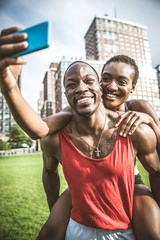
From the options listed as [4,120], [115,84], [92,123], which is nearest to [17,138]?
[4,120]

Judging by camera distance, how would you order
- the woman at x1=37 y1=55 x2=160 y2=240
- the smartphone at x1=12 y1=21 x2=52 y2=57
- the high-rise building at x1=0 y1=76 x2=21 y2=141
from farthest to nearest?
1. the high-rise building at x1=0 y1=76 x2=21 y2=141
2. the woman at x1=37 y1=55 x2=160 y2=240
3. the smartphone at x1=12 y1=21 x2=52 y2=57

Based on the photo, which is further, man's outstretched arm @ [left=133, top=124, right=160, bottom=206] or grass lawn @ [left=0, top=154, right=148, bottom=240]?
grass lawn @ [left=0, top=154, right=148, bottom=240]

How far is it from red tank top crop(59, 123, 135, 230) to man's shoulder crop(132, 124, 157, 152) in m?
0.07

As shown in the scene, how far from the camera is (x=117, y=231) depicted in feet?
6.27

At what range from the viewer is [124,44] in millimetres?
86938

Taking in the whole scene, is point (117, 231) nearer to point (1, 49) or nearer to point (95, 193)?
point (95, 193)

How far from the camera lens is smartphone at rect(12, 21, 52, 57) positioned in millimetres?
989

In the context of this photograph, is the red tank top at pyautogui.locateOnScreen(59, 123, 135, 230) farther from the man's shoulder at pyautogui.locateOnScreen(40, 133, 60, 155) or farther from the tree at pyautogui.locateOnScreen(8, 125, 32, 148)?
the tree at pyautogui.locateOnScreen(8, 125, 32, 148)

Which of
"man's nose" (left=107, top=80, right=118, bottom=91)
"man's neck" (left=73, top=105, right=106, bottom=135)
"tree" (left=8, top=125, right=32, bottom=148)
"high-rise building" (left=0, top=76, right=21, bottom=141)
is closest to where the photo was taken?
"man's neck" (left=73, top=105, right=106, bottom=135)

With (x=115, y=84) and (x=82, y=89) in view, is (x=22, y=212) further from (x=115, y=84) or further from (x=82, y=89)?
(x=82, y=89)

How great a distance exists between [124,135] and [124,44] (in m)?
95.6

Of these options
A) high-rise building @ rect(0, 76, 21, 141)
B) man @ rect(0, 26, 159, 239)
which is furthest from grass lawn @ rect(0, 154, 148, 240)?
high-rise building @ rect(0, 76, 21, 141)

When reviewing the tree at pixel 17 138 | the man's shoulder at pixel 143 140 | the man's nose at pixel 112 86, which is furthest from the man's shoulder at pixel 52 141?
the tree at pixel 17 138

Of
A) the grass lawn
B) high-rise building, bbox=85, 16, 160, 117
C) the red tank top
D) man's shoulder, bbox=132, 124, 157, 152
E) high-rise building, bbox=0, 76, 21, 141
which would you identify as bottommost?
the grass lawn
